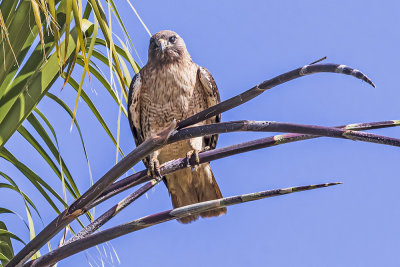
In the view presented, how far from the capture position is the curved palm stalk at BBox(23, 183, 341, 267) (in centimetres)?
167

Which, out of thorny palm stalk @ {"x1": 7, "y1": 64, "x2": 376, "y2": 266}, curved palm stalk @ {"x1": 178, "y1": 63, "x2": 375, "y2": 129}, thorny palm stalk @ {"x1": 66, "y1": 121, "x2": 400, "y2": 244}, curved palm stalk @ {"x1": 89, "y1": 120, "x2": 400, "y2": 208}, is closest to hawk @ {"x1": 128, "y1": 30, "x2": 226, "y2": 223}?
thorny palm stalk @ {"x1": 66, "y1": 121, "x2": 400, "y2": 244}

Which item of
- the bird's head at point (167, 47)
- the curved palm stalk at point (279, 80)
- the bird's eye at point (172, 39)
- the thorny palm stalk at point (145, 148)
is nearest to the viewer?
the curved palm stalk at point (279, 80)

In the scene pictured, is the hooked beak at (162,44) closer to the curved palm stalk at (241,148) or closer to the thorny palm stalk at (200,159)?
the thorny palm stalk at (200,159)

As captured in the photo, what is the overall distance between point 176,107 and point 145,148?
2.21 metres

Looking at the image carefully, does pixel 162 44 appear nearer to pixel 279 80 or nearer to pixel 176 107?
pixel 176 107

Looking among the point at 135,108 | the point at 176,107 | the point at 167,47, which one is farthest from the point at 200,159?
the point at 167,47

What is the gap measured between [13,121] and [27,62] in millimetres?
318

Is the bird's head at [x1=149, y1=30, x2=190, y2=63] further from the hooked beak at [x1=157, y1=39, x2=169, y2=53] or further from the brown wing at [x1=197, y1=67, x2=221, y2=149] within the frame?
the brown wing at [x1=197, y1=67, x2=221, y2=149]

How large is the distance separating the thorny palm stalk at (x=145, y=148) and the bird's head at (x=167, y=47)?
2481mm

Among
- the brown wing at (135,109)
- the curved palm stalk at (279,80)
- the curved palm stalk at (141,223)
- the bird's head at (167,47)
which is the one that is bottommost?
the curved palm stalk at (141,223)

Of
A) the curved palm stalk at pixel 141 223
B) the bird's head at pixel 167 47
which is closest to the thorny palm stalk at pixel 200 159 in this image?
the curved palm stalk at pixel 141 223

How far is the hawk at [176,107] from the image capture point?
3895 millimetres

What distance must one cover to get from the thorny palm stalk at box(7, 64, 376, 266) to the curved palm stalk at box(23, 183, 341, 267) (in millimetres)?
67

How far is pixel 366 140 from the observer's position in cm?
144
